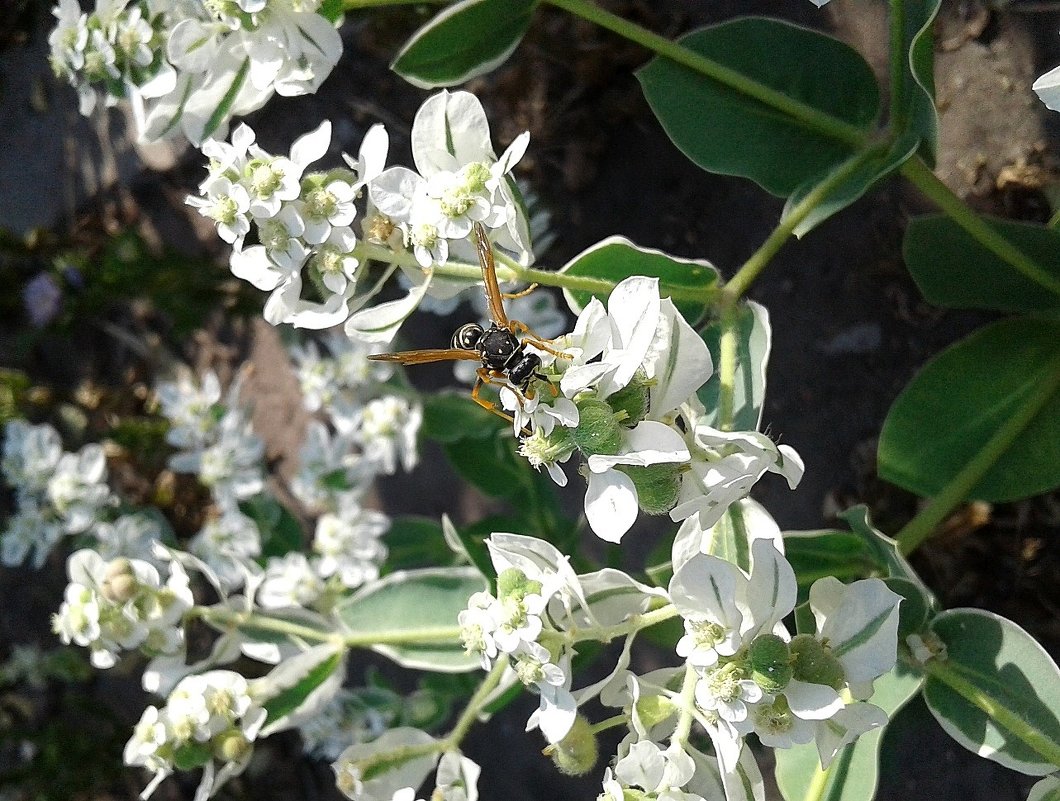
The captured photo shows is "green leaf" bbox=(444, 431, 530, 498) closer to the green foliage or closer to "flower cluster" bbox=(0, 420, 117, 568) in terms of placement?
the green foliage

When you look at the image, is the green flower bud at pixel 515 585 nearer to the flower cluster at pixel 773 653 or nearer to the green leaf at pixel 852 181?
the flower cluster at pixel 773 653

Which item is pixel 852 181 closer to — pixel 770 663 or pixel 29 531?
pixel 770 663

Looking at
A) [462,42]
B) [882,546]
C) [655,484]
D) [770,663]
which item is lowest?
[882,546]

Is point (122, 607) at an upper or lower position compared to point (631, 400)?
lower

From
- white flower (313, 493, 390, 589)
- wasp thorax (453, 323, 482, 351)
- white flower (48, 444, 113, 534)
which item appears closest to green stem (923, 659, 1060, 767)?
wasp thorax (453, 323, 482, 351)

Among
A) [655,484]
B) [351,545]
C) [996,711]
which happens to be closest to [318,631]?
[351,545]

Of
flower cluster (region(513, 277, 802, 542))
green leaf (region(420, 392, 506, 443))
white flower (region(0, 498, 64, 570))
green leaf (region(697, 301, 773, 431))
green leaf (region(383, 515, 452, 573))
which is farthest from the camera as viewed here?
white flower (region(0, 498, 64, 570))
